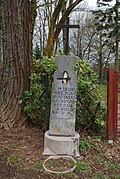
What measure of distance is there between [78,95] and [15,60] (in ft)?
4.20

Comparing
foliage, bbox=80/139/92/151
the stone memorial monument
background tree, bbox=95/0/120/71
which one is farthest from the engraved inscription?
background tree, bbox=95/0/120/71

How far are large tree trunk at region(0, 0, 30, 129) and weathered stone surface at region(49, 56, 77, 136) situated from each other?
2.99 ft

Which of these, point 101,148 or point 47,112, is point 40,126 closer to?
point 47,112

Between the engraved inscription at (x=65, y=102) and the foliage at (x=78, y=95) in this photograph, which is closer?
the engraved inscription at (x=65, y=102)

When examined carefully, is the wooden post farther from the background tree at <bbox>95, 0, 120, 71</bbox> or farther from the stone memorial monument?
the background tree at <bbox>95, 0, 120, 71</bbox>

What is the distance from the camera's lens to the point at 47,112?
15.9ft

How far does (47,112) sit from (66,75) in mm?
891

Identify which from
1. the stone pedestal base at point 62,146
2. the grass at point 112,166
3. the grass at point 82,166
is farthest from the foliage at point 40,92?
the grass at point 112,166

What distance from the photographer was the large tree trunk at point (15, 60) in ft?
16.0

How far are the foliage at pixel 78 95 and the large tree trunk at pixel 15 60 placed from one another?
0.55 feet

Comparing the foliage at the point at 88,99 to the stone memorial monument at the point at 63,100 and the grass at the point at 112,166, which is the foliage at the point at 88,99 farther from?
the grass at the point at 112,166

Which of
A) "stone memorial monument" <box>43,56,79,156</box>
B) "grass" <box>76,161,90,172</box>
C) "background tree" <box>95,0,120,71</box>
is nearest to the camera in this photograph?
"grass" <box>76,161,90,172</box>

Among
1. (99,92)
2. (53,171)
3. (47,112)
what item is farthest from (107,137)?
(53,171)

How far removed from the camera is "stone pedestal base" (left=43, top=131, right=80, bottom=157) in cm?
411
